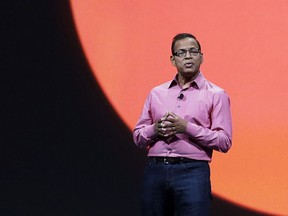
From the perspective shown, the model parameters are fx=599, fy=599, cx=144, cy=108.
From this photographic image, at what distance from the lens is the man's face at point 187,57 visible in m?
2.37

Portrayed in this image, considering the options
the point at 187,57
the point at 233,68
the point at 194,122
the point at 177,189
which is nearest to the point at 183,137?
the point at 194,122

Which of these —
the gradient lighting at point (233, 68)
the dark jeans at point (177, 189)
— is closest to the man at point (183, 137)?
the dark jeans at point (177, 189)

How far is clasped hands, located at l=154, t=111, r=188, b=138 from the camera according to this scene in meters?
2.26

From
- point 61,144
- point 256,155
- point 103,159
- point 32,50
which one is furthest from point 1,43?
point 256,155

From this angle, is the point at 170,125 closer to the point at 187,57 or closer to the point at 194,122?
the point at 194,122

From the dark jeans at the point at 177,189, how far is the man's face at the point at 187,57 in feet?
1.22

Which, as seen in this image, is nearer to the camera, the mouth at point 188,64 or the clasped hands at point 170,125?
the clasped hands at point 170,125

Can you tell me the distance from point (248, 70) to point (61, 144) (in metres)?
1.19

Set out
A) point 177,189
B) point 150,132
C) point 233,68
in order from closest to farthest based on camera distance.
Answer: point 177,189, point 150,132, point 233,68

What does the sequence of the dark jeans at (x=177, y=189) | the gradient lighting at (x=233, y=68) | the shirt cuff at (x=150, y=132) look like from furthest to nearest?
the gradient lighting at (x=233, y=68) < the shirt cuff at (x=150, y=132) < the dark jeans at (x=177, y=189)

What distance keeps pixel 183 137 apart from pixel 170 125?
0.10 meters

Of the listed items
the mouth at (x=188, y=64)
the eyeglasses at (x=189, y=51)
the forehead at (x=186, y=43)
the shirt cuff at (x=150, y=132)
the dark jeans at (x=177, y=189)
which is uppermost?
the forehead at (x=186, y=43)

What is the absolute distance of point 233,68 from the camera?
3.32 metres

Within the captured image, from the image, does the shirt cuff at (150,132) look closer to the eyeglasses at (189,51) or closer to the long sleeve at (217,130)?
the long sleeve at (217,130)
